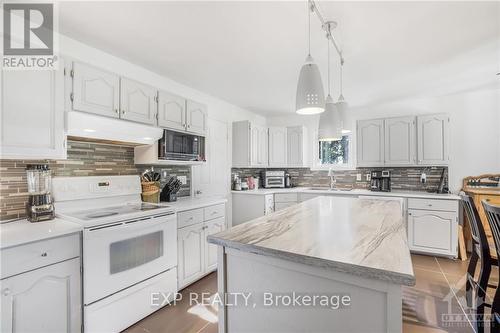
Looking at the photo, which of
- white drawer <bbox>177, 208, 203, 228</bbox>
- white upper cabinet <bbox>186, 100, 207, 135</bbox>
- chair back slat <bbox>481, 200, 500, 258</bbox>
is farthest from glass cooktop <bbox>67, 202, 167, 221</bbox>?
chair back slat <bbox>481, 200, 500, 258</bbox>

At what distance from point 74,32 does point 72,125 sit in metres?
0.77

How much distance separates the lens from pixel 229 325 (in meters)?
1.28

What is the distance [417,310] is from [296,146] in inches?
118

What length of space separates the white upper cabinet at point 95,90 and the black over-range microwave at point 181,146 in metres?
0.52

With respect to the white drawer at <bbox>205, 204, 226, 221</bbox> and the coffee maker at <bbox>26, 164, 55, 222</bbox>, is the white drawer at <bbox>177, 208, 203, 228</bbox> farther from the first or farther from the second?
the coffee maker at <bbox>26, 164, 55, 222</bbox>

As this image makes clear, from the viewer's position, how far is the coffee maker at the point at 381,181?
388 centimetres

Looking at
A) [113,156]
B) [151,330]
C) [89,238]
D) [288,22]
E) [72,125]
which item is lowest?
[151,330]

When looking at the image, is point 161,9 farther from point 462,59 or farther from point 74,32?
point 462,59

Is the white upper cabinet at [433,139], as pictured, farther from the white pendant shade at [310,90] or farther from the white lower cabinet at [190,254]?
the white lower cabinet at [190,254]

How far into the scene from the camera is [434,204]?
3322 mm

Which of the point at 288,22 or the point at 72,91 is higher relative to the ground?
the point at 288,22

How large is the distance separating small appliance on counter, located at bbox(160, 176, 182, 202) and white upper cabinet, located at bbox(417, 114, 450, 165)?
3452mm

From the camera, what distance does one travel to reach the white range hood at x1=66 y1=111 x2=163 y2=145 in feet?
6.24

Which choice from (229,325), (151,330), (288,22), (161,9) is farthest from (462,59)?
(151,330)
